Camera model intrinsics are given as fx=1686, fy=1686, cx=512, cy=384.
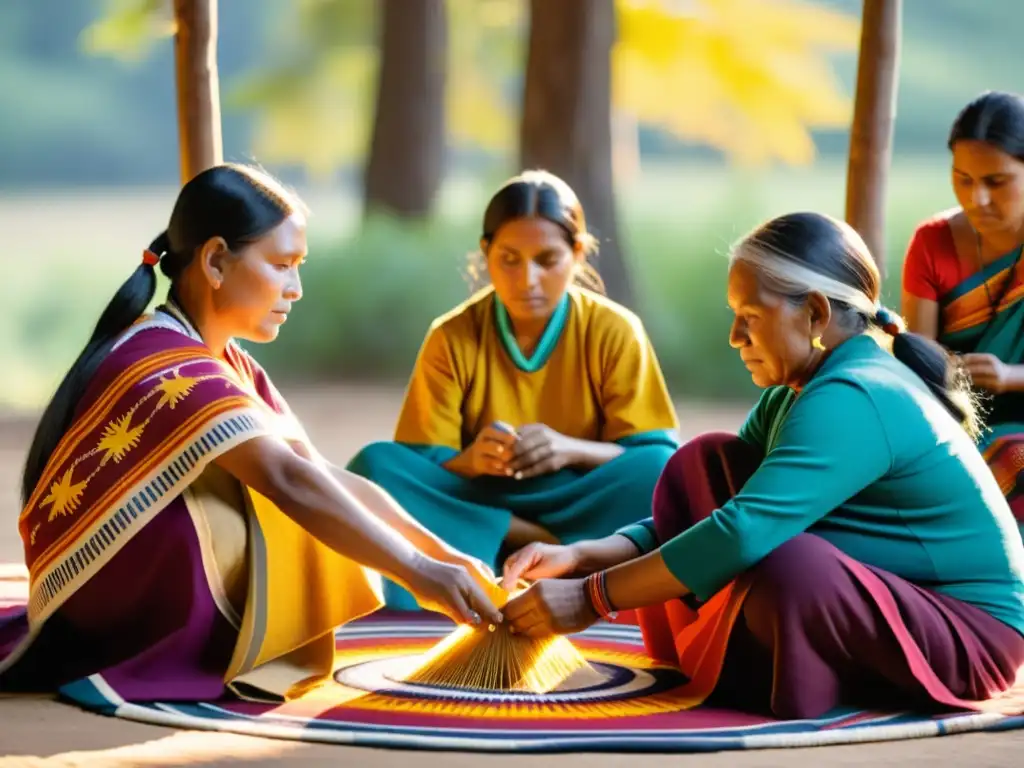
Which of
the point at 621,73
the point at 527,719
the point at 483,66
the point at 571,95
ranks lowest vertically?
the point at 527,719

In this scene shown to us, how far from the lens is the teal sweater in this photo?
3.38m

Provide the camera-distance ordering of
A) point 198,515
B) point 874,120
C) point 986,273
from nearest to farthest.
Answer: point 198,515 < point 986,273 < point 874,120

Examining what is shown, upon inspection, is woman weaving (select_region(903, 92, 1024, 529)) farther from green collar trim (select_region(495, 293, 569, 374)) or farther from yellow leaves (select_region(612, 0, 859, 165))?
yellow leaves (select_region(612, 0, 859, 165))

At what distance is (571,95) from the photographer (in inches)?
405

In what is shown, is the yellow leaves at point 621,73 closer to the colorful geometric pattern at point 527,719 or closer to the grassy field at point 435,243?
the grassy field at point 435,243

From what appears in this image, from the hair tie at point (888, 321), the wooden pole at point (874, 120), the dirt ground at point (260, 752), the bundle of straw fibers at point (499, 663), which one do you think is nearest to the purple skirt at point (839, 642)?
the dirt ground at point (260, 752)

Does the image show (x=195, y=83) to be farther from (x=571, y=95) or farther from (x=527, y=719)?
(x=571, y=95)

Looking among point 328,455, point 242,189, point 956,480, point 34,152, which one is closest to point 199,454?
point 242,189

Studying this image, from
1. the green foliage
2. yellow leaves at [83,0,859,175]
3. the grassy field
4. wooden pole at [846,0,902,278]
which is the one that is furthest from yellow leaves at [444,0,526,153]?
wooden pole at [846,0,902,278]

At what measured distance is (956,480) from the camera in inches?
139

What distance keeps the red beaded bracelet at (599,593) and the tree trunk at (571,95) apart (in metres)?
6.98

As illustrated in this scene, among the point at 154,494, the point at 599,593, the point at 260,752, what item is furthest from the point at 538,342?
the point at 260,752

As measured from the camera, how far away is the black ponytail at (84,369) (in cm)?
381

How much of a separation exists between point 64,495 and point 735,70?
11448 mm
